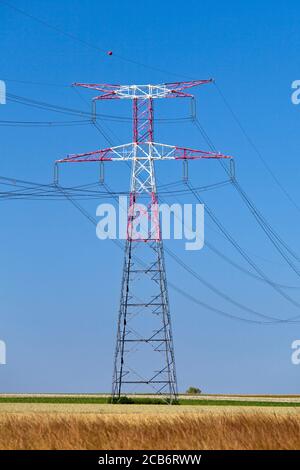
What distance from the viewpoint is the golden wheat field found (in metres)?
35.4

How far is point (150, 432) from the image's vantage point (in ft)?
128

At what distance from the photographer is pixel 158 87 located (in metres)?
86.2

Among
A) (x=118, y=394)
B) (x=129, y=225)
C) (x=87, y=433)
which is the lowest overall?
(x=87, y=433)

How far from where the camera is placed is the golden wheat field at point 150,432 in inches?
1393

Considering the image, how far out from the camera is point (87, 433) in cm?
3822

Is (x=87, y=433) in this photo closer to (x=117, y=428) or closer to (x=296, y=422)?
(x=117, y=428)

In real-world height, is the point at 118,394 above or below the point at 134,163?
below
